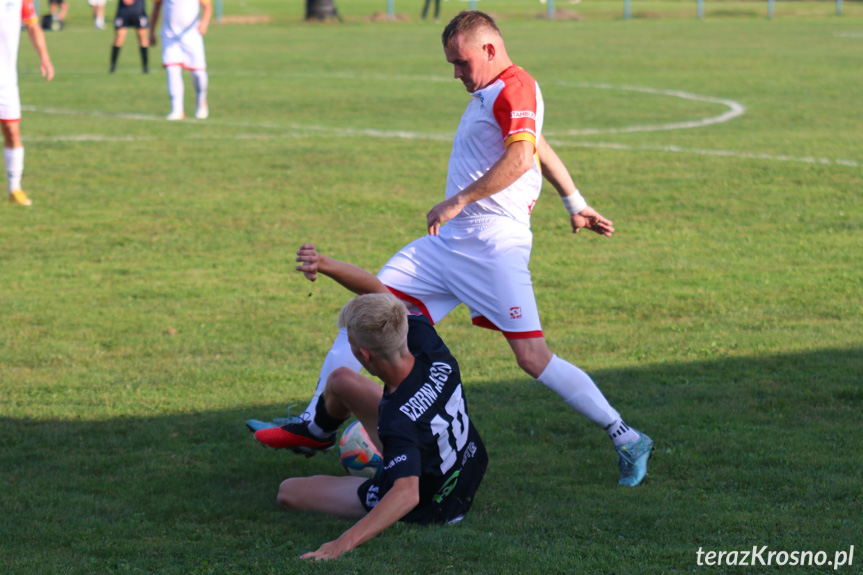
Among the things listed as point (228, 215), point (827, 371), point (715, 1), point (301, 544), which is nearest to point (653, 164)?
point (228, 215)

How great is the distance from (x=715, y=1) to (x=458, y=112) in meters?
45.3

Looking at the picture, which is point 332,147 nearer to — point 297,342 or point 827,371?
point 297,342

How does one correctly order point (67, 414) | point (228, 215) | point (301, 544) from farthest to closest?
1. point (228, 215)
2. point (67, 414)
3. point (301, 544)

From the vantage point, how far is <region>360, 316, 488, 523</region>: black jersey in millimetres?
3998

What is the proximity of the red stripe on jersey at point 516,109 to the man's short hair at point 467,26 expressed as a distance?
0.27 m

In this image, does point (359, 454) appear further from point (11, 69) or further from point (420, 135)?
point (420, 135)

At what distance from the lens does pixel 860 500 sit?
4.37 metres

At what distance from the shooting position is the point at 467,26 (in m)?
4.90

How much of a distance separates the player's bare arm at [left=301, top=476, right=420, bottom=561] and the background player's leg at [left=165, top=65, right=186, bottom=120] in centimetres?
1344

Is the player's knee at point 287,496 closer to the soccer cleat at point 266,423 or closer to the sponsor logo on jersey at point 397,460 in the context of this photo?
the soccer cleat at point 266,423

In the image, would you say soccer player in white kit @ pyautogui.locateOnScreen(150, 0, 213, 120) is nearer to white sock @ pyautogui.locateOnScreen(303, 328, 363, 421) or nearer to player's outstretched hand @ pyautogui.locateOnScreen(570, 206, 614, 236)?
player's outstretched hand @ pyautogui.locateOnScreen(570, 206, 614, 236)

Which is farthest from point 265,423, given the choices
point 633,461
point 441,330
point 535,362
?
point 441,330

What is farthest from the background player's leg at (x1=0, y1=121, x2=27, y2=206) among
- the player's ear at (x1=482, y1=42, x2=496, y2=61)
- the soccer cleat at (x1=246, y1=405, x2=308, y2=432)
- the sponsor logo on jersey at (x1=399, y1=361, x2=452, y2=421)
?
the sponsor logo on jersey at (x1=399, y1=361, x2=452, y2=421)

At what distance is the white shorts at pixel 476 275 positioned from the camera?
4938 mm
